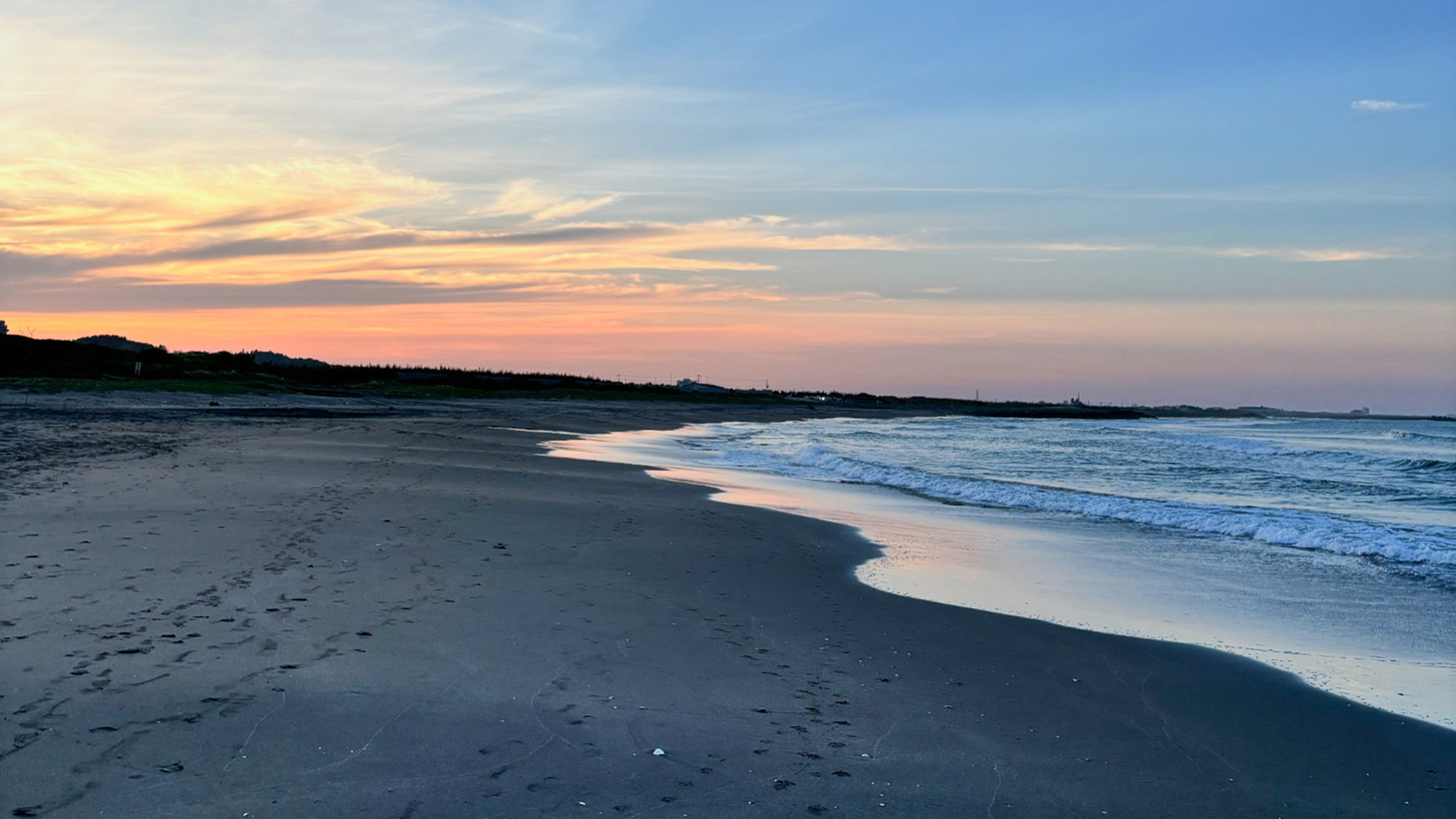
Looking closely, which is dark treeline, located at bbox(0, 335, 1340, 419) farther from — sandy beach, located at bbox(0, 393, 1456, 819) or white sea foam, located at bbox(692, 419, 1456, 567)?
sandy beach, located at bbox(0, 393, 1456, 819)

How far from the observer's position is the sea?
749 centimetres

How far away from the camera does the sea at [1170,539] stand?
749 cm

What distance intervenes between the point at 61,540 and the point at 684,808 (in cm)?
710

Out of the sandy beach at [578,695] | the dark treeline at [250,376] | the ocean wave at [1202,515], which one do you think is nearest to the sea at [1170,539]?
the ocean wave at [1202,515]

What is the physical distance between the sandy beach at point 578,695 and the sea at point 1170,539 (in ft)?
3.10

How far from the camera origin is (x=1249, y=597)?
9.22 metres

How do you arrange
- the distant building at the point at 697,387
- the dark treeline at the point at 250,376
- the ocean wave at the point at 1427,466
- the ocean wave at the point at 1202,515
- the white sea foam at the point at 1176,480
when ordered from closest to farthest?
the ocean wave at the point at 1202,515 < the white sea foam at the point at 1176,480 < the ocean wave at the point at 1427,466 < the dark treeline at the point at 250,376 < the distant building at the point at 697,387

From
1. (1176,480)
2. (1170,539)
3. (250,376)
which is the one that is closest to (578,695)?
(1170,539)

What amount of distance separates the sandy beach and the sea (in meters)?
0.94

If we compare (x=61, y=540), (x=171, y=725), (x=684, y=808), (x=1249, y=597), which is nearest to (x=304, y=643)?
(x=171, y=725)

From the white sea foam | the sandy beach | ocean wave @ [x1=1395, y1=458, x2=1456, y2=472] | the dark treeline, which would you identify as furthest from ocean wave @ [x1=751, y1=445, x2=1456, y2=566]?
the dark treeline

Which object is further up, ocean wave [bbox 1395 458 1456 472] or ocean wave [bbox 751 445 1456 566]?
ocean wave [bbox 1395 458 1456 472]

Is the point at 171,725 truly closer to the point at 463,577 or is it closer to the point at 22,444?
the point at 463,577

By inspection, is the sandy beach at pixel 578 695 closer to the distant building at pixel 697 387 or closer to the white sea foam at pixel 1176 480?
the white sea foam at pixel 1176 480
